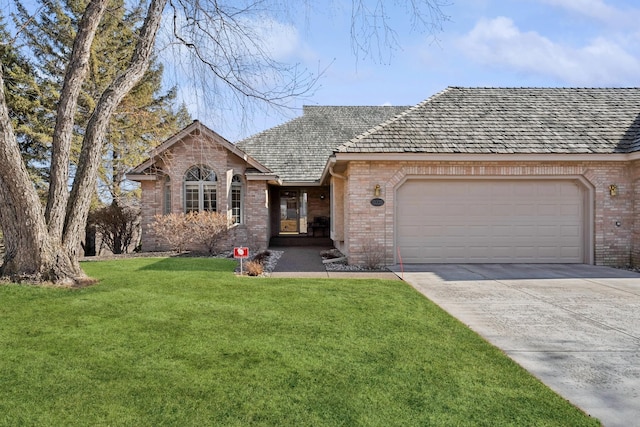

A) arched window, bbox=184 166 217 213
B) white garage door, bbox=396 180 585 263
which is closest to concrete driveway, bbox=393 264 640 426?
Answer: white garage door, bbox=396 180 585 263

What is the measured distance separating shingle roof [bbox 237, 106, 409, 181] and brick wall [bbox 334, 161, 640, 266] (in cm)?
692

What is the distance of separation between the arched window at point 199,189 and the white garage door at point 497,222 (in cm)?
837

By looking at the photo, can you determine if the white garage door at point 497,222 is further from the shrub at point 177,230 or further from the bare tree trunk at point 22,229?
the bare tree trunk at point 22,229

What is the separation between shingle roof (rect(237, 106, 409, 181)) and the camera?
61.0 ft

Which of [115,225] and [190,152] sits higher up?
[190,152]

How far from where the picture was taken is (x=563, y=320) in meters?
5.94

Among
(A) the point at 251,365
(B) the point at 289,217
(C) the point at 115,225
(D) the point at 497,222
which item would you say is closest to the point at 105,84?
(C) the point at 115,225

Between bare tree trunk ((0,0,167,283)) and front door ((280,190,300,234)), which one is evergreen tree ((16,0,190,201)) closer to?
front door ((280,190,300,234))

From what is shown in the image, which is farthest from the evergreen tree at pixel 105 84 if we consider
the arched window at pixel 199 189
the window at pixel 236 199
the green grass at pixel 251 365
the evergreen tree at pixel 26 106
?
the green grass at pixel 251 365

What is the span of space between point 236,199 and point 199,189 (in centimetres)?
163

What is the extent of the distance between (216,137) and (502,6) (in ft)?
36.9

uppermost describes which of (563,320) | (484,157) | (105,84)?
(105,84)

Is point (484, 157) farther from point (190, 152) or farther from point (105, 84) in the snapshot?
point (105, 84)

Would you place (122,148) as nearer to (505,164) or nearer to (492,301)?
(505,164)
